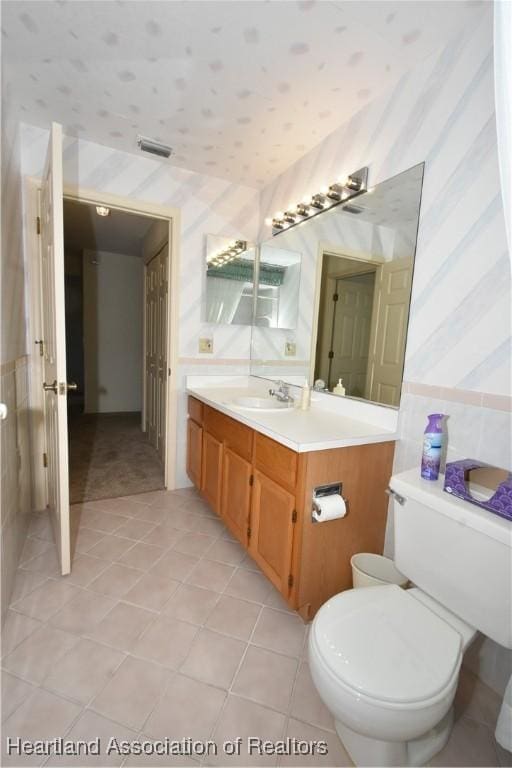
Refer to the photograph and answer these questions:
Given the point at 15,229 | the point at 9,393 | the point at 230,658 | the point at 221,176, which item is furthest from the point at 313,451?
the point at 221,176

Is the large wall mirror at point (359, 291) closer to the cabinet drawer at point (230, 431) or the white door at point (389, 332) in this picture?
the white door at point (389, 332)

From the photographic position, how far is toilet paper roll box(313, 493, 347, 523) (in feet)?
4.37

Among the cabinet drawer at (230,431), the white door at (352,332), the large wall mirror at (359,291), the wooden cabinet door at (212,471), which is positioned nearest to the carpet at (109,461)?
the wooden cabinet door at (212,471)

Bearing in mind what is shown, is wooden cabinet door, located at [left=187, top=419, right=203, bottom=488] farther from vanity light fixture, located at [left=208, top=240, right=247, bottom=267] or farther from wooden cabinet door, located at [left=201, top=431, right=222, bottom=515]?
vanity light fixture, located at [left=208, top=240, right=247, bottom=267]

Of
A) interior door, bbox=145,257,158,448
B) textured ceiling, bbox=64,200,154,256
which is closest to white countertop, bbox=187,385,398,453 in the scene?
interior door, bbox=145,257,158,448

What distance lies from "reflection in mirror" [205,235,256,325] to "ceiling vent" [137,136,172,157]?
1.86 feet

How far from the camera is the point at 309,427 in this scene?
155 cm

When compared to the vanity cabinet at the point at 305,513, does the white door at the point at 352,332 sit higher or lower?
higher

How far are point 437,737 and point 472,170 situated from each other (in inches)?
73.3

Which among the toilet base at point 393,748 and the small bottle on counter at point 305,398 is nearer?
the toilet base at point 393,748

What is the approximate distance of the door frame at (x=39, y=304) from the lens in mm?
2090

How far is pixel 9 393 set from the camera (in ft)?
5.37

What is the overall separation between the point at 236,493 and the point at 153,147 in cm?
213

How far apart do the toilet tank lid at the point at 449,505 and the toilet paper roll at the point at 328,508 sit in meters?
0.24
